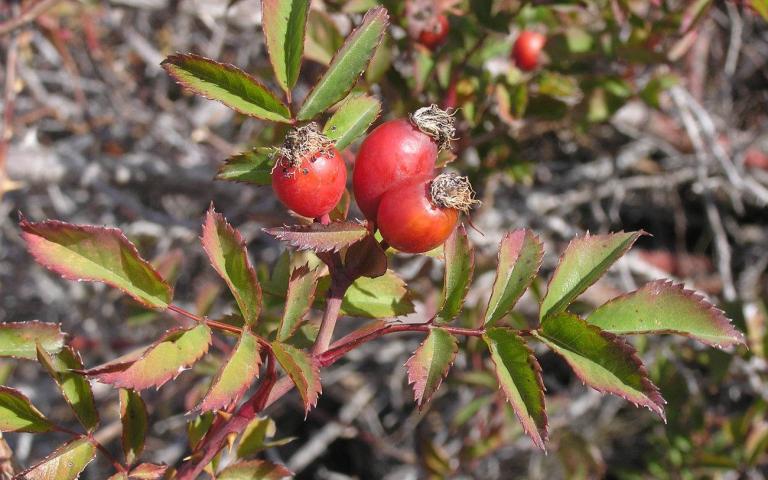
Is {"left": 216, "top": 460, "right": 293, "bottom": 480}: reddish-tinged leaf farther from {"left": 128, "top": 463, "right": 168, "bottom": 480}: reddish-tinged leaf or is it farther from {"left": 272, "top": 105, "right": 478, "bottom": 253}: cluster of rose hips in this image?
{"left": 272, "top": 105, "right": 478, "bottom": 253}: cluster of rose hips

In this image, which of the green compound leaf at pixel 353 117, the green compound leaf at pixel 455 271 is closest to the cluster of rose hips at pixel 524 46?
the green compound leaf at pixel 353 117

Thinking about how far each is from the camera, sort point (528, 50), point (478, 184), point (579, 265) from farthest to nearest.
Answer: point (478, 184)
point (528, 50)
point (579, 265)

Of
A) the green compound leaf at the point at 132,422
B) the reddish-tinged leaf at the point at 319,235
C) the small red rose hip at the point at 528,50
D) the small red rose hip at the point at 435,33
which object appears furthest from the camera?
the small red rose hip at the point at 528,50

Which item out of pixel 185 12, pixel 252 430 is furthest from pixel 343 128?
pixel 185 12

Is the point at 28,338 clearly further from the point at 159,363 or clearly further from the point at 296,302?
the point at 296,302

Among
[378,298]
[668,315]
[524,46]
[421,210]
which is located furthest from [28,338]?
[524,46]

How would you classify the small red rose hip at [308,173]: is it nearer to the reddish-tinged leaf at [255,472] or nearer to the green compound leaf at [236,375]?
the green compound leaf at [236,375]

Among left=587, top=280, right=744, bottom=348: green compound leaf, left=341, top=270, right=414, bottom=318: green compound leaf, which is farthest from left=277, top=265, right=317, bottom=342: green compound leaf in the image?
left=587, top=280, right=744, bottom=348: green compound leaf
